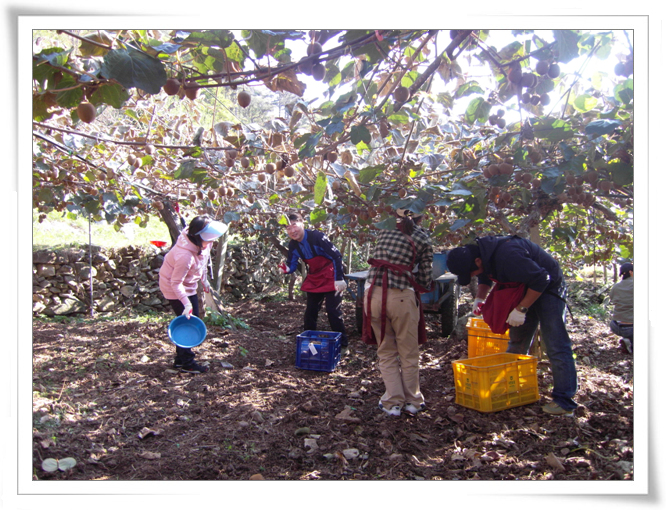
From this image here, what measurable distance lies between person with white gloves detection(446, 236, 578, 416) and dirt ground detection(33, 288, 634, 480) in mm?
300

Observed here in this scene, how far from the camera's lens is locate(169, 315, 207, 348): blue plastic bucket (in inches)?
172

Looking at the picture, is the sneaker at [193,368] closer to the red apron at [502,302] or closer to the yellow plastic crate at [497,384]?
the yellow plastic crate at [497,384]

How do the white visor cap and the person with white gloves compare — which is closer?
the person with white gloves

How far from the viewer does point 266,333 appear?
6914 millimetres

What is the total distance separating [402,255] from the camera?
3.40m

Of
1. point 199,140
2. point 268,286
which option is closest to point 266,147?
point 199,140

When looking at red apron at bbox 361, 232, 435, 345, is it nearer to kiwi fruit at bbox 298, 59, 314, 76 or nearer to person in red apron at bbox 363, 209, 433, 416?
person in red apron at bbox 363, 209, 433, 416

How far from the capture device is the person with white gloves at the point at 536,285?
124 inches

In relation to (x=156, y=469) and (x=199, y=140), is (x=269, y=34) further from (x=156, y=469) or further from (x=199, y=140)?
(x=156, y=469)

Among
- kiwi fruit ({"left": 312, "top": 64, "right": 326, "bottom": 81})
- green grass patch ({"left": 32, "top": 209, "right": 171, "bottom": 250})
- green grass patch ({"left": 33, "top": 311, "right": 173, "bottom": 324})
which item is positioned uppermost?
kiwi fruit ({"left": 312, "top": 64, "right": 326, "bottom": 81})

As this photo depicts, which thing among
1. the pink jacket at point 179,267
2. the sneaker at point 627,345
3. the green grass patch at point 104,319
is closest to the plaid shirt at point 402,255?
the pink jacket at point 179,267

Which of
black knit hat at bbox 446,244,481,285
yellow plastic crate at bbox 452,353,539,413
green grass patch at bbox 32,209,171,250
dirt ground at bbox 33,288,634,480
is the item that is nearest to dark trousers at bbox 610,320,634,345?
dirt ground at bbox 33,288,634,480
